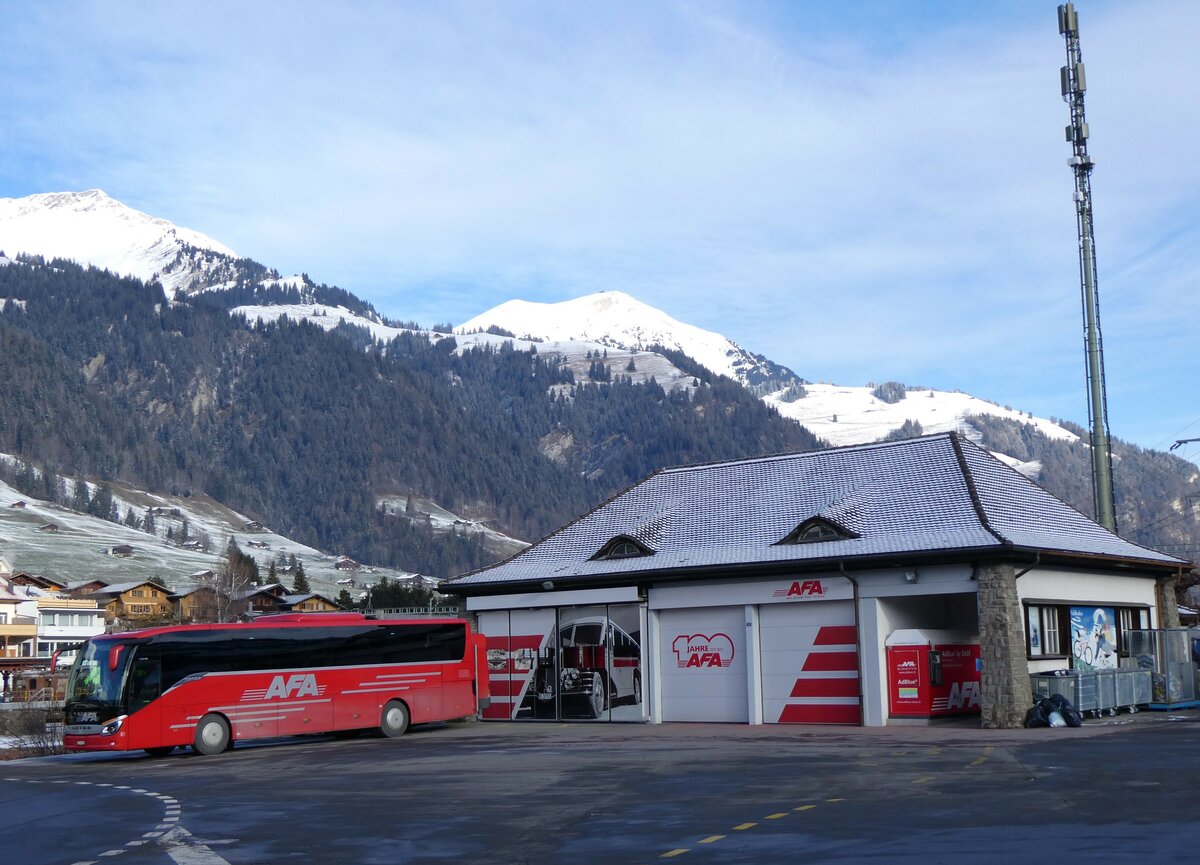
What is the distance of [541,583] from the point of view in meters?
36.9

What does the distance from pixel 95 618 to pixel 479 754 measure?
108 metres

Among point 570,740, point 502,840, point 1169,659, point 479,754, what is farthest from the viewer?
point 1169,659

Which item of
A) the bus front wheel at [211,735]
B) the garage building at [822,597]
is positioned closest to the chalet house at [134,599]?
the garage building at [822,597]

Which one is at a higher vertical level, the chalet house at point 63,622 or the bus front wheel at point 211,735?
the chalet house at point 63,622

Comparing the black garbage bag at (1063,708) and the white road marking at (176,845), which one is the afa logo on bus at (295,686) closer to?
the white road marking at (176,845)

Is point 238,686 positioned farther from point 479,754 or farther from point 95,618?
point 95,618

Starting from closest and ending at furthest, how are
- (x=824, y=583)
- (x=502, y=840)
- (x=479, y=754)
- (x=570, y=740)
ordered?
(x=502, y=840)
(x=479, y=754)
(x=570, y=740)
(x=824, y=583)

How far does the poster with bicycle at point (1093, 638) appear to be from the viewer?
3316cm

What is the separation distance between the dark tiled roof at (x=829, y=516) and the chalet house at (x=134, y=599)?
330 ft

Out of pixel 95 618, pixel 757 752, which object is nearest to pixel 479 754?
pixel 757 752

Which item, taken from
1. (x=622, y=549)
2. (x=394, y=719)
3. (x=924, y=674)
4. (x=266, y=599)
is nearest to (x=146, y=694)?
(x=394, y=719)

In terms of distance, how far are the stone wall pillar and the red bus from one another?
13.5 m

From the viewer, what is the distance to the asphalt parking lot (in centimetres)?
1280

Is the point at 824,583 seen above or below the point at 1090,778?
above
